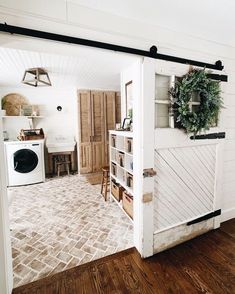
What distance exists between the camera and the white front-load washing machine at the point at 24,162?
418 cm

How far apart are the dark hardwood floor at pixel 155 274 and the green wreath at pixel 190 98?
142cm

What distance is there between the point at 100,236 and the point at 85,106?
3597 mm

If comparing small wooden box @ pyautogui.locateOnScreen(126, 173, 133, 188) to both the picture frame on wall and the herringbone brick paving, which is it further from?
the picture frame on wall

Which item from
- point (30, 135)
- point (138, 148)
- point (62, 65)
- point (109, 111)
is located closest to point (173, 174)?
point (138, 148)

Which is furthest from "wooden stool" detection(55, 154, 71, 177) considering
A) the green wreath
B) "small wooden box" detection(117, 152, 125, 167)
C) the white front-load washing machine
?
the green wreath

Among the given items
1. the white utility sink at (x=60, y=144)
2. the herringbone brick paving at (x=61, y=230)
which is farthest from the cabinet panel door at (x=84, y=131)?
the herringbone brick paving at (x=61, y=230)

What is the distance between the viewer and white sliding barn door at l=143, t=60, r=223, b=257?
1866mm

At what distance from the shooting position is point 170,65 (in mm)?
1868

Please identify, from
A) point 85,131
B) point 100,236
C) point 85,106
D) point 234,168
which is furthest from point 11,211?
point 234,168

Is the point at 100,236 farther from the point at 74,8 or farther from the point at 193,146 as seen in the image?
the point at 74,8

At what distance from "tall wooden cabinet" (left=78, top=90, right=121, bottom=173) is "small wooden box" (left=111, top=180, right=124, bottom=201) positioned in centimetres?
213

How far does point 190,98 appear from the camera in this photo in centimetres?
185

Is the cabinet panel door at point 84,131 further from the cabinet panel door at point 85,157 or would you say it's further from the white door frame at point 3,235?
the white door frame at point 3,235

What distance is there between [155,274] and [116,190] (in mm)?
1456
